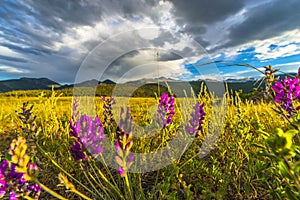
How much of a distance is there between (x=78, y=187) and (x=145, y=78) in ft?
4.97

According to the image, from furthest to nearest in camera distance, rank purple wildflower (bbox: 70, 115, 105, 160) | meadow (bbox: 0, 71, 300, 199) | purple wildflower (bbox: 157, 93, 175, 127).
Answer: purple wildflower (bbox: 157, 93, 175, 127) < purple wildflower (bbox: 70, 115, 105, 160) < meadow (bbox: 0, 71, 300, 199)

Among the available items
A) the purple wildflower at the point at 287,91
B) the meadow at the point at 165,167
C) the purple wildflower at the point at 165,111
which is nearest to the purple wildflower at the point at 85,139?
the meadow at the point at 165,167

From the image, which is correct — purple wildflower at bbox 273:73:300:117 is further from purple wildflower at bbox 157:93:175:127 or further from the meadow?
purple wildflower at bbox 157:93:175:127

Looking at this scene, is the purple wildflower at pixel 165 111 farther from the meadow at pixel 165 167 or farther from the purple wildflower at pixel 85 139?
the purple wildflower at pixel 85 139

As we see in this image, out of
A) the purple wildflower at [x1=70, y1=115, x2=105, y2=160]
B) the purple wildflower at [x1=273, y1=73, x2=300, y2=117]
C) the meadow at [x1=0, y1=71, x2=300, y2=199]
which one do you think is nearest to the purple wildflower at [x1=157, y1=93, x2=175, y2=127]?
the meadow at [x1=0, y1=71, x2=300, y2=199]

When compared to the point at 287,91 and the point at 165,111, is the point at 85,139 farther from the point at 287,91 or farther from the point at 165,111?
the point at 287,91

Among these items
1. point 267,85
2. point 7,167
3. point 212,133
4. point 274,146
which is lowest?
point 212,133

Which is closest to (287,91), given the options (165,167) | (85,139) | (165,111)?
(165,111)

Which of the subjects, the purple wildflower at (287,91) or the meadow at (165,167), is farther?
the purple wildflower at (287,91)

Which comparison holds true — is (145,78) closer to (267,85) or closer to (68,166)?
(68,166)

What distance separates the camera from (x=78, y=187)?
222 centimetres

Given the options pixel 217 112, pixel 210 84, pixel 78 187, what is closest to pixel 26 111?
pixel 78 187

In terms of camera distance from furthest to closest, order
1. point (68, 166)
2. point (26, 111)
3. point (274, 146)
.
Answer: point (68, 166)
point (26, 111)
point (274, 146)

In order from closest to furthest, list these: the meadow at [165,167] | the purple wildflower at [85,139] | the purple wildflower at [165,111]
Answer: the meadow at [165,167] < the purple wildflower at [85,139] < the purple wildflower at [165,111]
